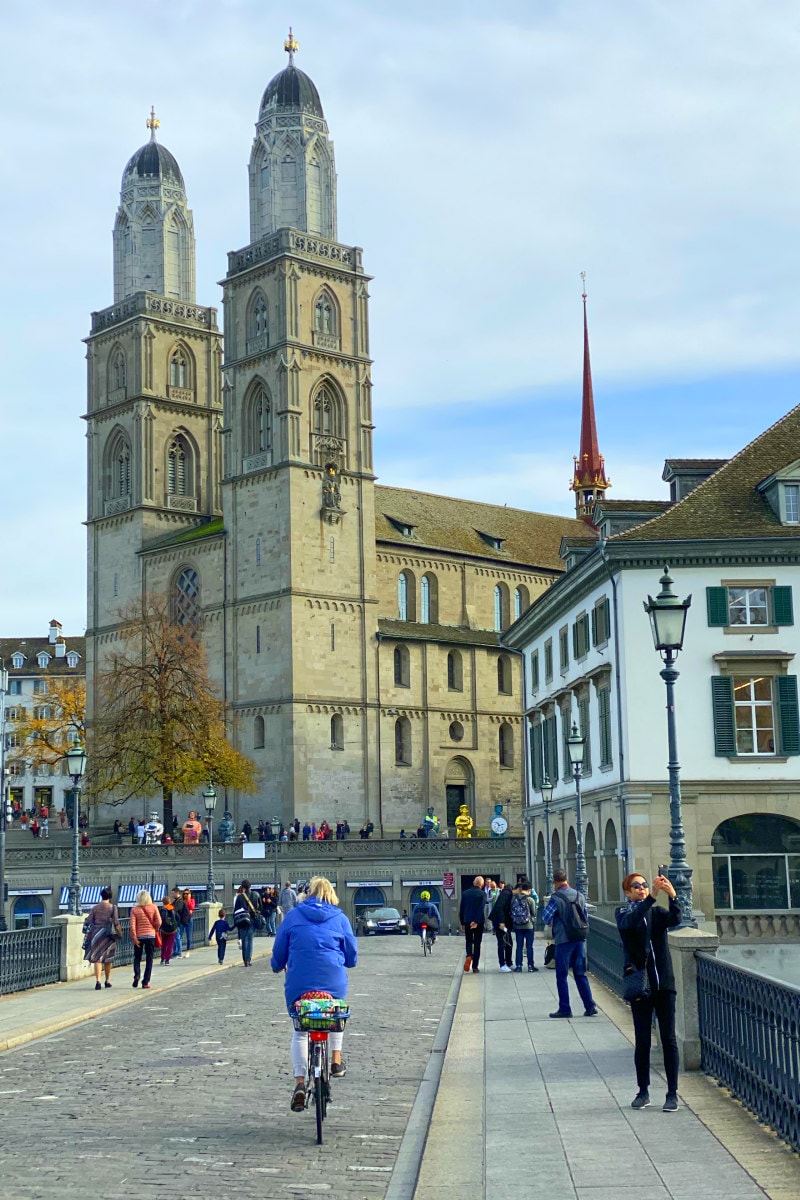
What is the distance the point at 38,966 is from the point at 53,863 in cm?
4361

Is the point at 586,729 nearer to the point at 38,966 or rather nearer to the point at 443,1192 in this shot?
the point at 38,966

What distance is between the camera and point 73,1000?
26.2m

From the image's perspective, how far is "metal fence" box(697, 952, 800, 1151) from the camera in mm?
11375

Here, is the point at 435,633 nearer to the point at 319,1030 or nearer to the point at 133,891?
the point at 133,891

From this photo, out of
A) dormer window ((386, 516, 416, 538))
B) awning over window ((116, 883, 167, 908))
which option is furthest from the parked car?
dormer window ((386, 516, 416, 538))

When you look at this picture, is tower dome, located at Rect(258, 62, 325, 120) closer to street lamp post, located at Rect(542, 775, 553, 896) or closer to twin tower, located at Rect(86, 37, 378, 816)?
twin tower, located at Rect(86, 37, 378, 816)

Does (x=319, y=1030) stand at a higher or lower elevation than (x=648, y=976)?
lower

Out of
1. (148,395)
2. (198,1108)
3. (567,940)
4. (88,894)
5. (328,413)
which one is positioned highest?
(148,395)

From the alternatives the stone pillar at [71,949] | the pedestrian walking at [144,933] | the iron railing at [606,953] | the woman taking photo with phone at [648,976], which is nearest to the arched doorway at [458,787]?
the stone pillar at [71,949]

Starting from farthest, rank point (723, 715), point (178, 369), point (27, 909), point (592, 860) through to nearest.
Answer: point (178, 369)
point (27, 909)
point (592, 860)
point (723, 715)

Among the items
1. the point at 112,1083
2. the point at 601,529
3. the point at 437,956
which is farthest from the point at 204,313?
the point at 112,1083

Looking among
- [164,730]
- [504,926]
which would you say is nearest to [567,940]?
[504,926]

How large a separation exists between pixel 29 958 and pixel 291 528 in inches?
2082

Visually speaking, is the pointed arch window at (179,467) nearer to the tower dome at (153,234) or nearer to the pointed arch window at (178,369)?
the pointed arch window at (178,369)
